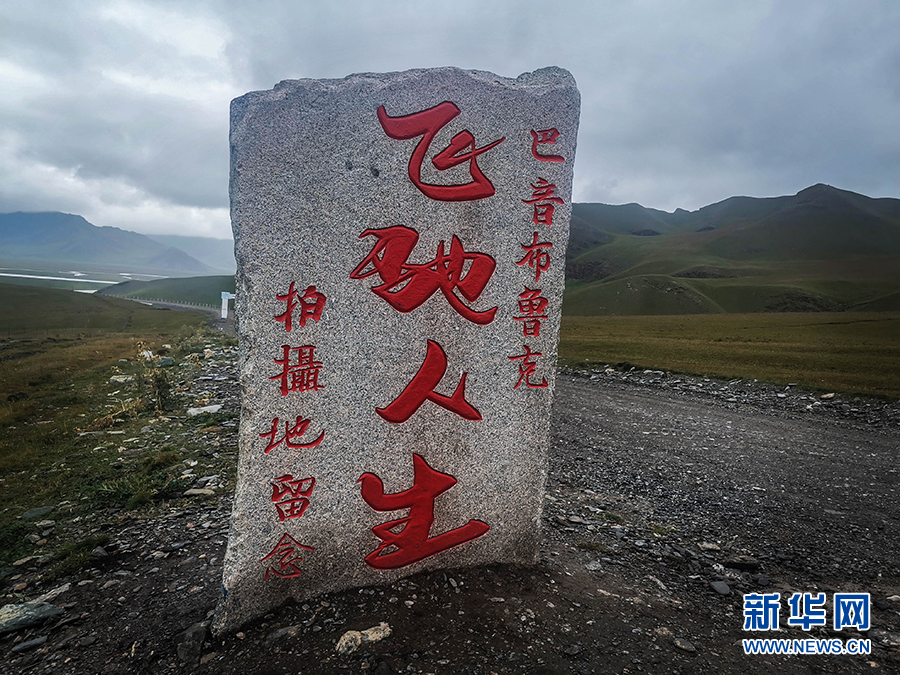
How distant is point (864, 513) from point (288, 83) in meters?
10.8

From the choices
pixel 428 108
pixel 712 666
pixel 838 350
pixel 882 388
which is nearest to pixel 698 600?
pixel 712 666

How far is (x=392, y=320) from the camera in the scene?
4.84 metres

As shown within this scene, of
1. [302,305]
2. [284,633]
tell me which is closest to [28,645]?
[284,633]

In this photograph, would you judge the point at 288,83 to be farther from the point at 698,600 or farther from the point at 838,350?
the point at 838,350

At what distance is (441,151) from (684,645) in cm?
544

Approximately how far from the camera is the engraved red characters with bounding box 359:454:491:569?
16.4ft

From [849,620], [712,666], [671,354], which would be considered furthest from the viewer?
[671,354]

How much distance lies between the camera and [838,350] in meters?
28.2

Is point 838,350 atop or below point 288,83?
below

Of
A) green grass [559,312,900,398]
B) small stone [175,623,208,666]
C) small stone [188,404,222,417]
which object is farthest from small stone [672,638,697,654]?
green grass [559,312,900,398]

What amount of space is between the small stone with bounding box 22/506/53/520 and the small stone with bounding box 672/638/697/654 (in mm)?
8303

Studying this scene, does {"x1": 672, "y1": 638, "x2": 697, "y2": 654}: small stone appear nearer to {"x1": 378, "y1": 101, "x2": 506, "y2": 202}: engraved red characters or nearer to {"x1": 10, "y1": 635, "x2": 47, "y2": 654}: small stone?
{"x1": 378, "y1": 101, "x2": 506, "y2": 202}: engraved red characters

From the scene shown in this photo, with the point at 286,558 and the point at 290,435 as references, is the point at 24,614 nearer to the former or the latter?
the point at 286,558

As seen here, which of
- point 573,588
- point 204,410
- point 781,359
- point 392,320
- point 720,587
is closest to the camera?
point 392,320
